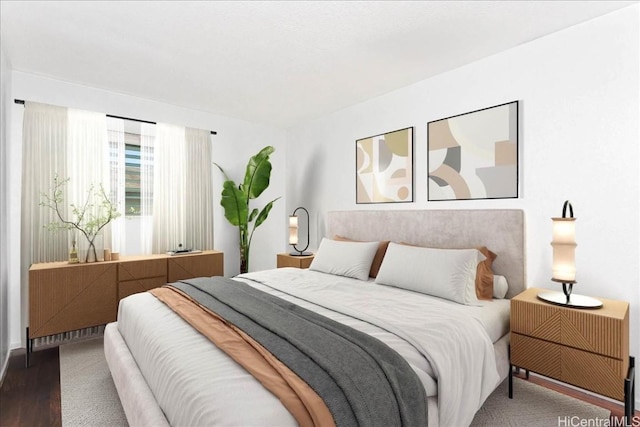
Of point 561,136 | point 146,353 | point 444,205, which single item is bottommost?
point 146,353

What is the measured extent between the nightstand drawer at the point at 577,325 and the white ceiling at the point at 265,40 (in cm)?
187

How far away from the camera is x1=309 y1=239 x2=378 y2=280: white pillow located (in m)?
2.99

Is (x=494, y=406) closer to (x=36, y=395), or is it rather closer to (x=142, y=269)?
(x=36, y=395)

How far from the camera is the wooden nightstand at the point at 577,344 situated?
5.59ft

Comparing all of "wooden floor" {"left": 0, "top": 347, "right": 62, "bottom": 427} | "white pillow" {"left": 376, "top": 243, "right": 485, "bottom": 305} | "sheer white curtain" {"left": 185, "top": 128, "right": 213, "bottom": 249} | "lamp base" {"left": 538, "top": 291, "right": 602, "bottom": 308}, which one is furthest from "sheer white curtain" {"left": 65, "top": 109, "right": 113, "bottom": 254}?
"lamp base" {"left": 538, "top": 291, "right": 602, "bottom": 308}

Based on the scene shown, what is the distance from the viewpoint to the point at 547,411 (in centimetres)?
201

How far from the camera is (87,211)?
3293 mm

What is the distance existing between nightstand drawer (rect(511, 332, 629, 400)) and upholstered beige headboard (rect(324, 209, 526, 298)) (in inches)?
22.3

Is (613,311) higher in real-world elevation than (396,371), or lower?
higher

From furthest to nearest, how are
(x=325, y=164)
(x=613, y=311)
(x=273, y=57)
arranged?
(x=325, y=164) < (x=273, y=57) < (x=613, y=311)

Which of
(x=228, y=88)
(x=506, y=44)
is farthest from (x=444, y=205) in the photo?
(x=228, y=88)

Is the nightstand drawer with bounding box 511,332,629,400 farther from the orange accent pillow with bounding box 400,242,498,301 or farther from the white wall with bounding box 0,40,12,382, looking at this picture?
the white wall with bounding box 0,40,12,382

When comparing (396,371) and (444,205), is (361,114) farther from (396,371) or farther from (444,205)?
(396,371)

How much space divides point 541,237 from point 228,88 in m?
3.15
